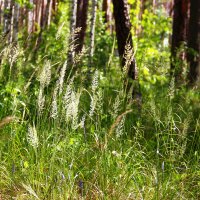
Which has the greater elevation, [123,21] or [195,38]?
[123,21]

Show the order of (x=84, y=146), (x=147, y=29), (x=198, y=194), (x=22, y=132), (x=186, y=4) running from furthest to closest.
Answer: (x=147, y=29) → (x=186, y=4) → (x=22, y=132) → (x=84, y=146) → (x=198, y=194)

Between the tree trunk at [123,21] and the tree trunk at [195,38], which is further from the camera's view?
the tree trunk at [195,38]

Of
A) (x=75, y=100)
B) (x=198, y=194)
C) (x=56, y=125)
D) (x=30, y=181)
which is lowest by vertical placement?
(x=198, y=194)

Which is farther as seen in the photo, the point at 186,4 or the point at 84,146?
the point at 186,4

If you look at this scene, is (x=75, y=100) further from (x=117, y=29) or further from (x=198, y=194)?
(x=117, y=29)

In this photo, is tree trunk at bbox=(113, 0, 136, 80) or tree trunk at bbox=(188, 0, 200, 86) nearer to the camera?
tree trunk at bbox=(113, 0, 136, 80)

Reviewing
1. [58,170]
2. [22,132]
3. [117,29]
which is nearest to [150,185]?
[58,170]

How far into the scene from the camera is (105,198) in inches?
115

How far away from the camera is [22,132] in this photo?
4137mm

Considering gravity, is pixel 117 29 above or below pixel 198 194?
above

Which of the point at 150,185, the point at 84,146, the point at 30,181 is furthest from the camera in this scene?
the point at 84,146

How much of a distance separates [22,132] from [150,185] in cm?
130

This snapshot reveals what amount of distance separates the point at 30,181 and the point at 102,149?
0.49 meters

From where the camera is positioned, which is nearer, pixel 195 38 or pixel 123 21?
pixel 123 21
